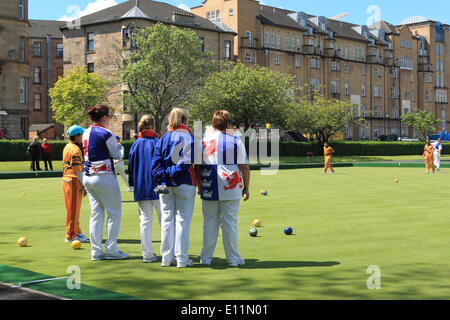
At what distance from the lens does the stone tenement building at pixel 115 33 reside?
197 feet

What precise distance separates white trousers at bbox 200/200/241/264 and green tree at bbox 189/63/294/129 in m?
40.9

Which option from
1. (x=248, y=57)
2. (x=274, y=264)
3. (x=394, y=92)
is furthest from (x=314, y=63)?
(x=274, y=264)

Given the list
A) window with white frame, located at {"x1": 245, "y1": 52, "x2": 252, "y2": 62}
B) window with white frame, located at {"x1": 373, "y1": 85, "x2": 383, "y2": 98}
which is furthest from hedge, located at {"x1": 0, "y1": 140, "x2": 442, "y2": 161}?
window with white frame, located at {"x1": 373, "y1": 85, "x2": 383, "y2": 98}

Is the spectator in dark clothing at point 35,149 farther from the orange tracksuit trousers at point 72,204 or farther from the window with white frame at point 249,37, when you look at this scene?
the window with white frame at point 249,37

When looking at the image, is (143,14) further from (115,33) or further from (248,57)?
(248,57)

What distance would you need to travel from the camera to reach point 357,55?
293 feet

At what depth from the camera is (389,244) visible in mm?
9289

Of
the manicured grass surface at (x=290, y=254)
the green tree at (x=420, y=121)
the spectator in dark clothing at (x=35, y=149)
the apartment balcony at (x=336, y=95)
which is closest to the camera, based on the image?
the manicured grass surface at (x=290, y=254)

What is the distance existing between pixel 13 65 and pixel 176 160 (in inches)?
1799

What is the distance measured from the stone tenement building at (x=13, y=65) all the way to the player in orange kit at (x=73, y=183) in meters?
40.7

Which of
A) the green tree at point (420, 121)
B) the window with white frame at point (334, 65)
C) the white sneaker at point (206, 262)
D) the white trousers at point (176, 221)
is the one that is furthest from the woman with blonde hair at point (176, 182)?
the green tree at point (420, 121)

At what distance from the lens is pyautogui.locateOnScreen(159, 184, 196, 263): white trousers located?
7.74m

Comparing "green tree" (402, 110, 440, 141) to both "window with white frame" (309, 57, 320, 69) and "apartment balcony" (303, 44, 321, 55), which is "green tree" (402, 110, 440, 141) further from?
"apartment balcony" (303, 44, 321, 55)
